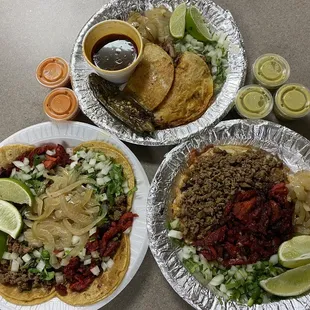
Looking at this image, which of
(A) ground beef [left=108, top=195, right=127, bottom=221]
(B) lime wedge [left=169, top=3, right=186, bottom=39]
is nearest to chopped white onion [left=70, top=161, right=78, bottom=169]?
(A) ground beef [left=108, top=195, right=127, bottom=221]

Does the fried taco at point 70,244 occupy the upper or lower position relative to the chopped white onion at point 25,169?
lower

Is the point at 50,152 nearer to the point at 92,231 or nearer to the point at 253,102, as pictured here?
the point at 92,231

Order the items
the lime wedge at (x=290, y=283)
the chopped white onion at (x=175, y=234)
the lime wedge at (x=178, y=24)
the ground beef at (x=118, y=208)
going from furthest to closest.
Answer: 1. the lime wedge at (x=178, y=24)
2. the ground beef at (x=118, y=208)
3. the chopped white onion at (x=175, y=234)
4. the lime wedge at (x=290, y=283)

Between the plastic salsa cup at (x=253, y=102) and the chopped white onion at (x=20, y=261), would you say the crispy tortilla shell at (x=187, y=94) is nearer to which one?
the plastic salsa cup at (x=253, y=102)

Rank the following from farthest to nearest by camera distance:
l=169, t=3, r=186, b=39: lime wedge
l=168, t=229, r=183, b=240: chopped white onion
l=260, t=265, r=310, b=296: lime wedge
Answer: l=169, t=3, r=186, b=39: lime wedge → l=168, t=229, r=183, b=240: chopped white onion → l=260, t=265, r=310, b=296: lime wedge

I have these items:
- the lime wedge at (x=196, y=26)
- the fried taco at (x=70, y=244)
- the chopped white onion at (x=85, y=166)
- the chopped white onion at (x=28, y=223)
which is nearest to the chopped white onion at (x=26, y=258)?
the fried taco at (x=70, y=244)

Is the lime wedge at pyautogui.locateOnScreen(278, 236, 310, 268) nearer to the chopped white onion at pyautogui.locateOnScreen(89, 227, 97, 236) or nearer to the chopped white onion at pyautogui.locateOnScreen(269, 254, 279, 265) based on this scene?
the chopped white onion at pyautogui.locateOnScreen(269, 254, 279, 265)

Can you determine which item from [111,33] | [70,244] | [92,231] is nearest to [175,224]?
[92,231]
